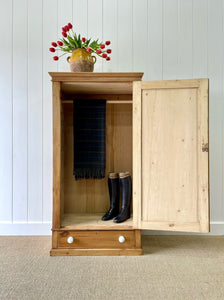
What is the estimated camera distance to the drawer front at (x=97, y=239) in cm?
176

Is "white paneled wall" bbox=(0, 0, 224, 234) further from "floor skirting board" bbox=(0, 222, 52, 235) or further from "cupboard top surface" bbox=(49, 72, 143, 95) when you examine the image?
"cupboard top surface" bbox=(49, 72, 143, 95)

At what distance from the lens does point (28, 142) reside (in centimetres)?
224

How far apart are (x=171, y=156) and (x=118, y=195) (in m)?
0.61

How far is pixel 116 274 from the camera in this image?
1501 millimetres

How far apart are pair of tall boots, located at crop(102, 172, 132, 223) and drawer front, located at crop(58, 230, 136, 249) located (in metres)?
0.12

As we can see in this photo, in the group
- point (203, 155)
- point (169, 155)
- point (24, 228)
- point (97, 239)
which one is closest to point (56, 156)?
point (97, 239)

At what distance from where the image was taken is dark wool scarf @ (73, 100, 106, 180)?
198 centimetres

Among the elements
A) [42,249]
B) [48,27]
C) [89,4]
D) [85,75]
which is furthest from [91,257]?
[89,4]

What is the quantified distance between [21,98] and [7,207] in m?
1.08

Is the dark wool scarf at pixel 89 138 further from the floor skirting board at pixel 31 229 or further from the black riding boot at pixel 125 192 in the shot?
the floor skirting board at pixel 31 229

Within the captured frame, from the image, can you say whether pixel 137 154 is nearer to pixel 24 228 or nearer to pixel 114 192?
pixel 114 192

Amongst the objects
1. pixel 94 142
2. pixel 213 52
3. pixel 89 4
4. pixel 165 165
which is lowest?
pixel 165 165

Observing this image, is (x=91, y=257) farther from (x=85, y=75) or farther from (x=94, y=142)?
(x=85, y=75)

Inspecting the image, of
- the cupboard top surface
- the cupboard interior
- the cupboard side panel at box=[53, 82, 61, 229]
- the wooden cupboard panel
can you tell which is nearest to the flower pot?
the cupboard top surface
